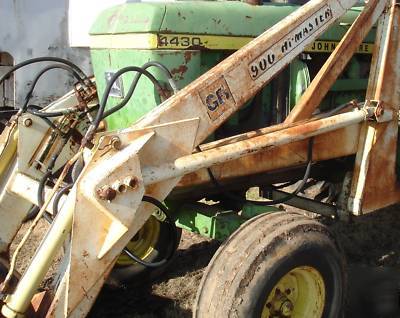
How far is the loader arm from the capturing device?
2.50 meters

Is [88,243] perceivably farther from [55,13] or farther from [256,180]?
[55,13]

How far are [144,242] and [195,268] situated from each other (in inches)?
18.0

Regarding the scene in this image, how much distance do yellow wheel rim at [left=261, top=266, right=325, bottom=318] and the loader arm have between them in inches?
26.3

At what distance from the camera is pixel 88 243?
2512 millimetres

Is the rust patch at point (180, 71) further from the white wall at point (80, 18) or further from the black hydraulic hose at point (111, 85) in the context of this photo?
the white wall at point (80, 18)

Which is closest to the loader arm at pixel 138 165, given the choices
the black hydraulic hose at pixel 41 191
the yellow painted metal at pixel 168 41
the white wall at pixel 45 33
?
the yellow painted metal at pixel 168 41

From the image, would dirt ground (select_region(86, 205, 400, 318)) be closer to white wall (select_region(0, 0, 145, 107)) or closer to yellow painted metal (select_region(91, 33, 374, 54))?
yellow painted metal (select_region(91, 33, 374, 54))

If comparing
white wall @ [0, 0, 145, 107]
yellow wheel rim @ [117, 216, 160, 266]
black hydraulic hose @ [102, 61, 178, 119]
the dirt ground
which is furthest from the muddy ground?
white wall @ [0, 0, 145, 107]

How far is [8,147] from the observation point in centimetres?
362

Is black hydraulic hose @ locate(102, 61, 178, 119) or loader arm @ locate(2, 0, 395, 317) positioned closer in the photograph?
loader arm @ locate(2, 0, 395, 317)

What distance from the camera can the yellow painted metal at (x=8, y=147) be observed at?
3.60 metres

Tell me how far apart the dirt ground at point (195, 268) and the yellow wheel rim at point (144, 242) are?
7.8 inches

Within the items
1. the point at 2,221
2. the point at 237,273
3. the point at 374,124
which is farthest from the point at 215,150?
the point at 2,221

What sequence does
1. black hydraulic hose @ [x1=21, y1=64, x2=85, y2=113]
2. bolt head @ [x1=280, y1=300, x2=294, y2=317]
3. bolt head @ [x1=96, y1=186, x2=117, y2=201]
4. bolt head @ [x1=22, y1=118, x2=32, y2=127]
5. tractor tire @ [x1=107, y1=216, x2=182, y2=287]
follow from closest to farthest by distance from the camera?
bolt head @ [x1=96, y1=186, x2=117, y2=201] → bolt head @ [x1=280, y1=300, x2=294, y2=317] → black hydraulic hose @ [x1=21, y1=64, x2=85, y2=113] → bolt head @ [x1=22, y1=118, x2=32, y2=127] → tractor tire @ [x1=107, y1=216, x2=182, y2=287]
